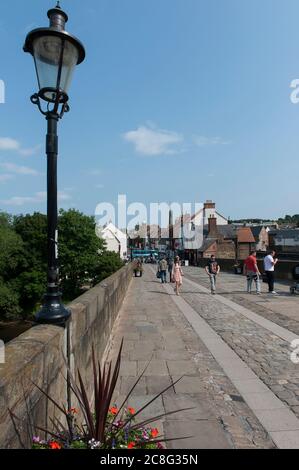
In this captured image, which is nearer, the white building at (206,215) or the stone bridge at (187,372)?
the stone bridge at (187,372)

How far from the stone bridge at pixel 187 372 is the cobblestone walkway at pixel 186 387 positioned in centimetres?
1

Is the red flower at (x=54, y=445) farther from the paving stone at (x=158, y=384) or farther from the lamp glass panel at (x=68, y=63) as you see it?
the lamp glass panel at (x=68, y=63)

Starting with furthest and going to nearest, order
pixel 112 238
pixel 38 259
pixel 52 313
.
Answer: pixel 112 238 < pixel 38 259 < pixel 52 313

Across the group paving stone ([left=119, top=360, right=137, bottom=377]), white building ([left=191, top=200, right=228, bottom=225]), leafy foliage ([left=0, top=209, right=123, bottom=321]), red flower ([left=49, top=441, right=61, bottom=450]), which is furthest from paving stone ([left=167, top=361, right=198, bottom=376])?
white building ([left=191, top=200, right=228, bottom=225])

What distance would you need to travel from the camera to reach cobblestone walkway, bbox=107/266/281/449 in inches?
142

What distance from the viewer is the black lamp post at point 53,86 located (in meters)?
3.45

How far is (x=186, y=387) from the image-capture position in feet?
15.9

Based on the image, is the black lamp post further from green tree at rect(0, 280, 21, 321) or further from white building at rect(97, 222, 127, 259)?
white building at rect(97, 222, 127, 259)

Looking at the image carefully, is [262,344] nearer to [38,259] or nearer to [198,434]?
[198,434]

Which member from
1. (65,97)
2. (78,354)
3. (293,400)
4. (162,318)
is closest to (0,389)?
(78,354)

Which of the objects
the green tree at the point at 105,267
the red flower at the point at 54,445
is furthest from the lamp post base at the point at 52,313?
the green tree at the point at 105,267

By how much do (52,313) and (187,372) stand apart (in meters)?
2.87

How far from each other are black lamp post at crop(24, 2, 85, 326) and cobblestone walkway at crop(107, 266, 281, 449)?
1696mm

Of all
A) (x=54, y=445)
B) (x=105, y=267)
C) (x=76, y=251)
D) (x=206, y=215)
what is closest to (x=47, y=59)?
(x=54, y=445)
